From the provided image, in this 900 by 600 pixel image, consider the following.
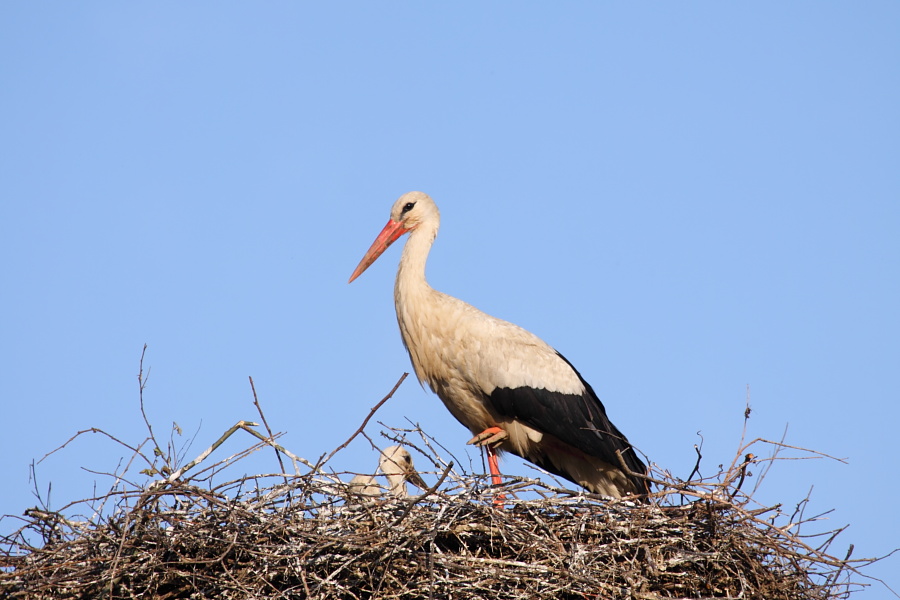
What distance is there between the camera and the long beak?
6.70 metres

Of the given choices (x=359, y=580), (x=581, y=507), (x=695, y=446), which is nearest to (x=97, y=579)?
(x=359, y=580)

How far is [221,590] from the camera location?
436 centimetres

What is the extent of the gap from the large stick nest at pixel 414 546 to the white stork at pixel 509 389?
1215 mm

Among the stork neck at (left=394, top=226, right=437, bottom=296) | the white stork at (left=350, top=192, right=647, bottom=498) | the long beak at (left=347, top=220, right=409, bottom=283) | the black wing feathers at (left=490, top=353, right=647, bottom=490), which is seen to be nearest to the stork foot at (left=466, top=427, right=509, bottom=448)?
the white stork at (left=350, top=192, right=647, bottom=498)

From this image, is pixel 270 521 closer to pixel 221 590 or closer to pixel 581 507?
pixel 221 590

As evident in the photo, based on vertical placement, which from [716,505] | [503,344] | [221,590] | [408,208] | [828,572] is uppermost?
[408,208]

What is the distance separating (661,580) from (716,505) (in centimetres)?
40

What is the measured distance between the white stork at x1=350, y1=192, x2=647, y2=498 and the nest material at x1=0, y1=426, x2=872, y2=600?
4.04 ft

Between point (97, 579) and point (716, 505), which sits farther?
point (716, 505)

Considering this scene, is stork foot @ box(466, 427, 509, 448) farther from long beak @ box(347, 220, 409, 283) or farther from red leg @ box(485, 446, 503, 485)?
long beak @ box(347, 220, 409, 283)

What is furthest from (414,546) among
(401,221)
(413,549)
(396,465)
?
(401,221)

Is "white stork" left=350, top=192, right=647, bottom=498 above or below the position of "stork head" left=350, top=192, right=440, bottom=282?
below

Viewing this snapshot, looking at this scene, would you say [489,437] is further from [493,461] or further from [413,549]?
[413,549]

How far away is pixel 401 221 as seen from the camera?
670 cm
